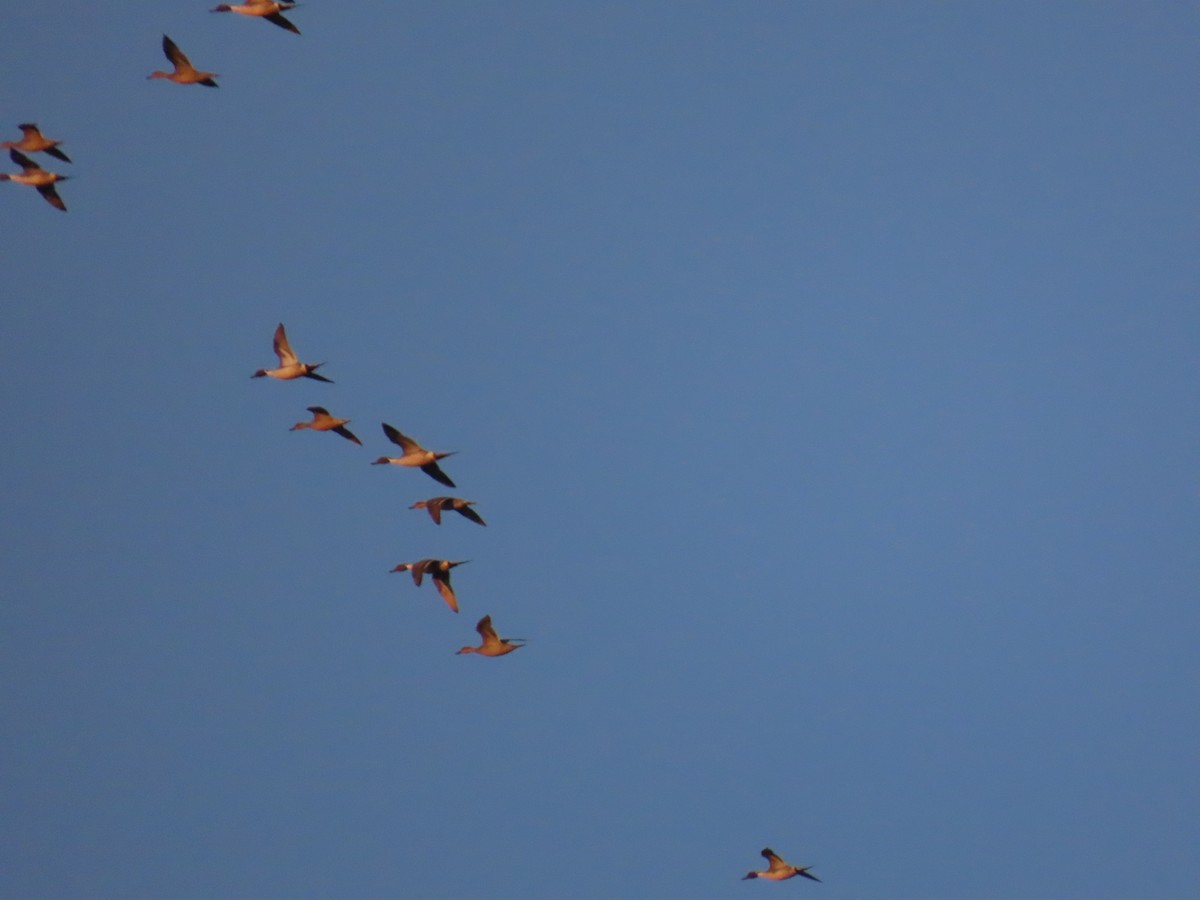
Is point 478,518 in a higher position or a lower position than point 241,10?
lower

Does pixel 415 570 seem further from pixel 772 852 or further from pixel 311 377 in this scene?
pixel 772 852

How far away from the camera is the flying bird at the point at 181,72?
26469 mm

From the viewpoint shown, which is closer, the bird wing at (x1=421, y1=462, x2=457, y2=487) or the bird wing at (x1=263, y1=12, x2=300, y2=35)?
the bird wing at (x1=263, y1=12, x2=300, y2=35)

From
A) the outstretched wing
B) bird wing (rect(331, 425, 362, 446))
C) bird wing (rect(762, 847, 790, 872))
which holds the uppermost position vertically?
the outstretched wing

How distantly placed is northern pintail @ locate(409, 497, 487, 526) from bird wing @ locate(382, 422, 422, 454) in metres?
0.98

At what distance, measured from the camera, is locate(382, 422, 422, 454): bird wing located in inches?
1116

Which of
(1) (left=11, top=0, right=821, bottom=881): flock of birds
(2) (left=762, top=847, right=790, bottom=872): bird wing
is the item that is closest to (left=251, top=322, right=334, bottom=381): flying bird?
(1) (left=11, top=0, right=821, bottom=881): flock of birds

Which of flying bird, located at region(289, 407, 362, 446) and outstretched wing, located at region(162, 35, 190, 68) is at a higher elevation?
outstretched wing, located at region(162, 35, 190, 68)

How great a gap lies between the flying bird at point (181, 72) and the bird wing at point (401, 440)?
627 centimetres

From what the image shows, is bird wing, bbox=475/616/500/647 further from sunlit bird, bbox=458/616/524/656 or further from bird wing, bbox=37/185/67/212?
bird wing, bbox=37/185/67/212

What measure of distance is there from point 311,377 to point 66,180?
5132 mm

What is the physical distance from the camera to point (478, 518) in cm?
2862

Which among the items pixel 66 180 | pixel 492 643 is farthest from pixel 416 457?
pixel 66 180

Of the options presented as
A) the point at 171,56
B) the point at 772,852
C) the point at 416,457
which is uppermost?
the point at 171,56
